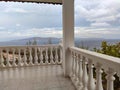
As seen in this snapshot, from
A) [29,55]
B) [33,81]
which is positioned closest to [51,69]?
[29,55]

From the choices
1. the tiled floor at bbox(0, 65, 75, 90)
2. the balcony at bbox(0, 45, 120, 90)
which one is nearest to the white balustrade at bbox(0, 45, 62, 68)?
the balcony at bbox(0, 45, 120, 90)

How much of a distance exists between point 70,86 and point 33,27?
A: 3534 millimetres

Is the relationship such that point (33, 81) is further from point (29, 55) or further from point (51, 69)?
point (29, 55)

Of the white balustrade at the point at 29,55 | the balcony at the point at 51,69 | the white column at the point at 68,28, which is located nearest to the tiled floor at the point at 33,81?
the balcony at the point at 51,69

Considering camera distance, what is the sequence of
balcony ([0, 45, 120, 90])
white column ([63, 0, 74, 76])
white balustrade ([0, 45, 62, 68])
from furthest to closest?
white balustrade ([0, 45, 62, 68]) < white column ([63, 0, 74, 76]) < balcony ([0, 45, 120, 90])

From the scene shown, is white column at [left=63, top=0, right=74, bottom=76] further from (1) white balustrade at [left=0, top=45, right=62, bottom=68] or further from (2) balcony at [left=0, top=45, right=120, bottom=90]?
(1) white balustrade at [left=0, top=45, right=62, bottom=68]

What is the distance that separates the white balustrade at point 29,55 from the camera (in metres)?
5.88

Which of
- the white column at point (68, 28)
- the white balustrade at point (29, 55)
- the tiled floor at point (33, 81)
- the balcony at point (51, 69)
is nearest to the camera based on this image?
the balcony at point (51, 69)

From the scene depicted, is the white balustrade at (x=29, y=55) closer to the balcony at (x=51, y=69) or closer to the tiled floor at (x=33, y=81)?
the balcony at (x=51, y=69)

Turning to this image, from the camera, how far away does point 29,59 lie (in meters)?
6.14

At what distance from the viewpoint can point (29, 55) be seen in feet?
20.1

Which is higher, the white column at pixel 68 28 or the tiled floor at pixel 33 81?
the white column at pixel 68 28

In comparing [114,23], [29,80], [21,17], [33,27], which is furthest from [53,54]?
[114,23]

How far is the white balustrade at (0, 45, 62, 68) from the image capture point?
5.88 meters
